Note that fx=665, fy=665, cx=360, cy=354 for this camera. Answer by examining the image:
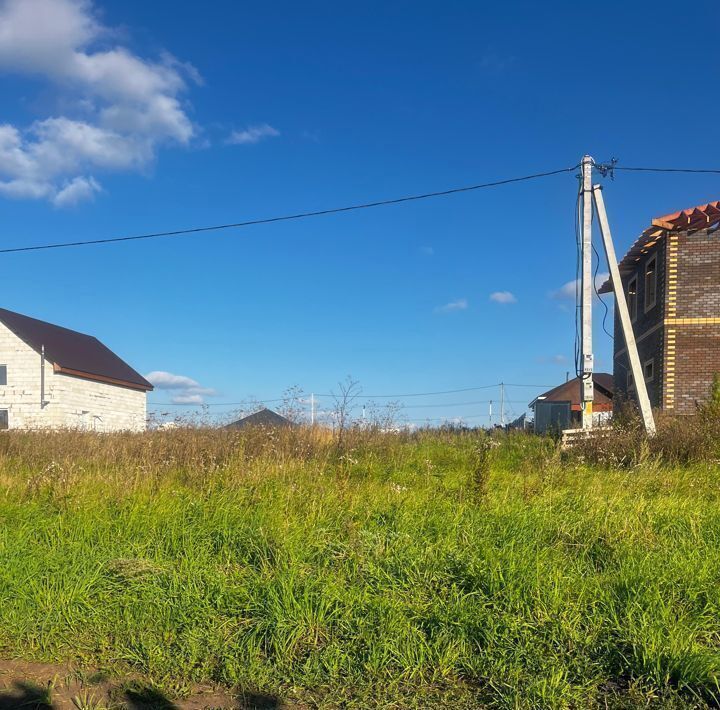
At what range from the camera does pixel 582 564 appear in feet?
14.8

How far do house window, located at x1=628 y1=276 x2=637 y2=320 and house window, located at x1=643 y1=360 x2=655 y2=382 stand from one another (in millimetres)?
2414

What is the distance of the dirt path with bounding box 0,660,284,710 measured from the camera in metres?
3.44

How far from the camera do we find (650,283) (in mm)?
19469

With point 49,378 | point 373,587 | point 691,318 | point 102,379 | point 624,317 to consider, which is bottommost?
point 373,587

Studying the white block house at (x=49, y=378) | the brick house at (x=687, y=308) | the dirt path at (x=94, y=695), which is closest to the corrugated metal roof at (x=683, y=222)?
the brick house at (x=687, y=308)

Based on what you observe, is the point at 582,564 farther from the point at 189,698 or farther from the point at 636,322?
the point at 636,322

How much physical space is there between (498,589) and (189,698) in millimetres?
1884

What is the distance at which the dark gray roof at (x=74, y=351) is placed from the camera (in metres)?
34.5

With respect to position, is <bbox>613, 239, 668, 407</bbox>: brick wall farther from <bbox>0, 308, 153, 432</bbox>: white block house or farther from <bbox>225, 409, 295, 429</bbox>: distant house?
<bbox>0, 308, 153, 432</bbox>: white block house

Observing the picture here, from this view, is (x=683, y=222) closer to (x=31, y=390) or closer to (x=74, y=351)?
(x=31, y=390)

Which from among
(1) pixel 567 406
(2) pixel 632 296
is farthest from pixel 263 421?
(1) pixel 567 406

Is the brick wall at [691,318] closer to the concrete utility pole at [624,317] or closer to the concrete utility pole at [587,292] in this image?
the concrete utility pole at [587,292]

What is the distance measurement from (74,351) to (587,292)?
3228 cm

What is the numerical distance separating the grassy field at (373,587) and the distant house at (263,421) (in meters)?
3.24
